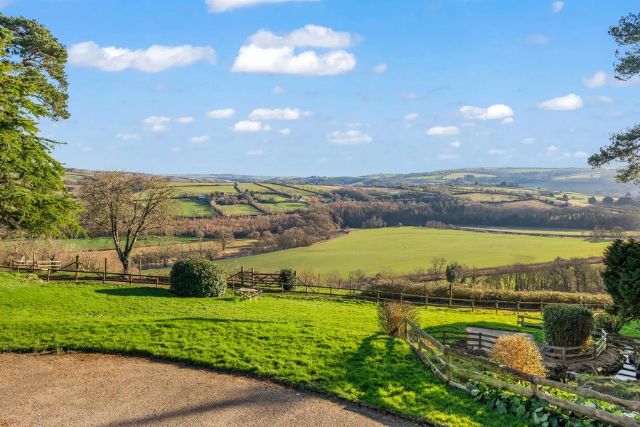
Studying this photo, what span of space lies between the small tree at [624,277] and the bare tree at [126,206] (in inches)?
1342

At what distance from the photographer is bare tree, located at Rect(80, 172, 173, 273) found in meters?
40.8

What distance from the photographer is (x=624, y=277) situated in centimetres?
2333

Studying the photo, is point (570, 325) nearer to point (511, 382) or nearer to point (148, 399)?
point (511, 382)

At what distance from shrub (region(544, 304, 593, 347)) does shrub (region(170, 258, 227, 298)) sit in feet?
64.8

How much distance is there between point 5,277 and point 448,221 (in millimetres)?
92542

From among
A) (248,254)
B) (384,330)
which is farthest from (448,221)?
→ (384,330)

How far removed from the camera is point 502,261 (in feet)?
221

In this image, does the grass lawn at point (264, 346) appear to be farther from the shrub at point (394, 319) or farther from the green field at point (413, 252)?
the green field at point (413, 252)

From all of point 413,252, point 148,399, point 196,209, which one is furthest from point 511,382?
point 196,209

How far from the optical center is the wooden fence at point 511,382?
11648mm

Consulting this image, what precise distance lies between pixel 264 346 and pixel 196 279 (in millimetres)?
14763

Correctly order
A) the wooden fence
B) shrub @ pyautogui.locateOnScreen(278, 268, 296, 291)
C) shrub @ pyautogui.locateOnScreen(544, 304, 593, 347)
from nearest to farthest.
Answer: the wooden fence → shrub @ pyautogui.locateOnScreen(544, 304, 593, 347) → shrub @ pyautogui.locateOnScreen(278, 268, 296, 291)

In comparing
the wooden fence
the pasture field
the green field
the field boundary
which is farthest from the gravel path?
the pasture field

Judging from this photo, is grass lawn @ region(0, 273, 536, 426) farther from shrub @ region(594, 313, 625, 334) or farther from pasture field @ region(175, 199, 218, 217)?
pasture field @ region(175, 199, 218, 217)
